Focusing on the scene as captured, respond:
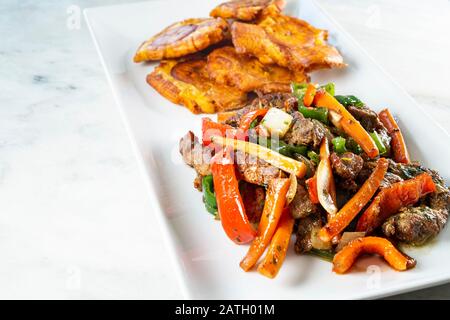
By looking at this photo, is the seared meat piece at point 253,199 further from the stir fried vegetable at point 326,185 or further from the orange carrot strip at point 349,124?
the orange carrot strip at point 349,124

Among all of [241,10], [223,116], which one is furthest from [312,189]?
[241,10]

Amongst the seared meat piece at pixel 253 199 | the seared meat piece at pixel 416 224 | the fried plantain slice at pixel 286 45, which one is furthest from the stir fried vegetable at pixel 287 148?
the fried plantain slice at pixel 286 45

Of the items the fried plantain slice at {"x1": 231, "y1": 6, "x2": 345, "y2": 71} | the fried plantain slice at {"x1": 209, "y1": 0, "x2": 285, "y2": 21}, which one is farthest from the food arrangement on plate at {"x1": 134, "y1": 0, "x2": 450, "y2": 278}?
the fried plantain slice at {"x1": 209, "y1": 0, "x2": 285, "y2": 21}

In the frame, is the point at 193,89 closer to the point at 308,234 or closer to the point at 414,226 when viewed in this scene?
the point at 308,234

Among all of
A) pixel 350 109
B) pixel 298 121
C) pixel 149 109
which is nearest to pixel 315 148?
pixel 298 121

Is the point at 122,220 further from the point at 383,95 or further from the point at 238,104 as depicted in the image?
the point at 383,95

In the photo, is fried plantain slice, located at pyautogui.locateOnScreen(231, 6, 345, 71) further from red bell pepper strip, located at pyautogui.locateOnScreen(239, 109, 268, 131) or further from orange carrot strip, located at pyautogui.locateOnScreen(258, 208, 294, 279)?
orange carrot strip, located at pyautogui.locateOnScreen(258, 208, 294, 279)
